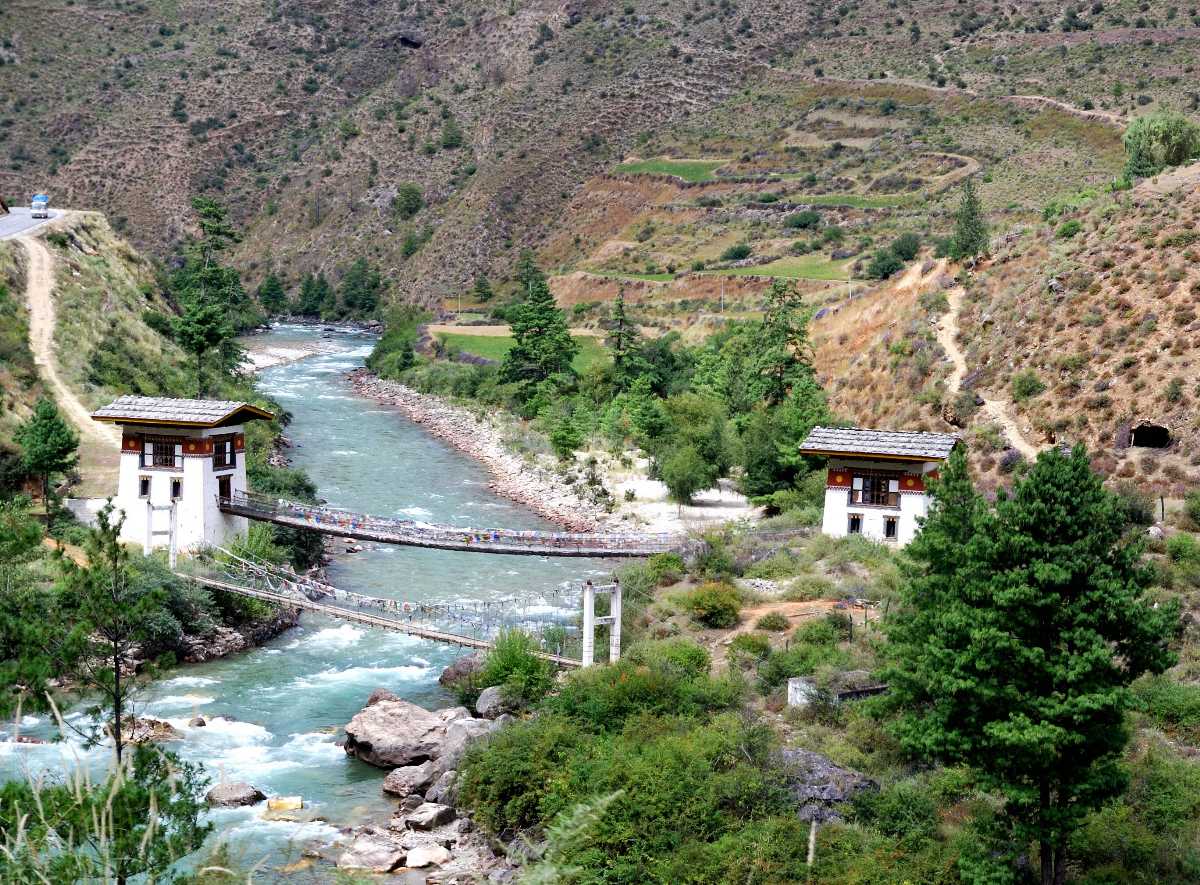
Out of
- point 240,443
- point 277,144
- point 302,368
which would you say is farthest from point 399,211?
point 240,443

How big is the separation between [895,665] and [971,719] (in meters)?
2.40

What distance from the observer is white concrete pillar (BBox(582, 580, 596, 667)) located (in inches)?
1302

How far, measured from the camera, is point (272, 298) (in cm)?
11881

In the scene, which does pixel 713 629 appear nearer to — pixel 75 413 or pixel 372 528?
pixel 372 528

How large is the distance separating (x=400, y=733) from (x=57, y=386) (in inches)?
1219

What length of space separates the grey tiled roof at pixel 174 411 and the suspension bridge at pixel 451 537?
2.49 meters

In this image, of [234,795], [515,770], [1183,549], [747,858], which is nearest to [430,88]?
[1183,549]

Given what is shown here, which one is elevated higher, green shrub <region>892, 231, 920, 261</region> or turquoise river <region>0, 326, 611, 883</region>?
green shrub <region>892, 231, 920, 261</region>

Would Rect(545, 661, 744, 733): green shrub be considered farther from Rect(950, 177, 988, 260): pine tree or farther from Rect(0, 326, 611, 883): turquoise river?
Rect(950, 177, 988, 260): pine tree

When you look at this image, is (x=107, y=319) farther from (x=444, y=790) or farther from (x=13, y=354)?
(x=444, y=790)

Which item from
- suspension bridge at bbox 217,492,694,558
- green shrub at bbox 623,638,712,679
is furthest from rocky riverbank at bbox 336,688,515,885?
suspension bridge at bbox 217,492,694,558

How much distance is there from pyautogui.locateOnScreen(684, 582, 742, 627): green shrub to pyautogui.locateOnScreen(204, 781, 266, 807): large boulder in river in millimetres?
11301

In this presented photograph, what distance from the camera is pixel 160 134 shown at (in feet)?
470

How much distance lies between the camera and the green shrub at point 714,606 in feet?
113
